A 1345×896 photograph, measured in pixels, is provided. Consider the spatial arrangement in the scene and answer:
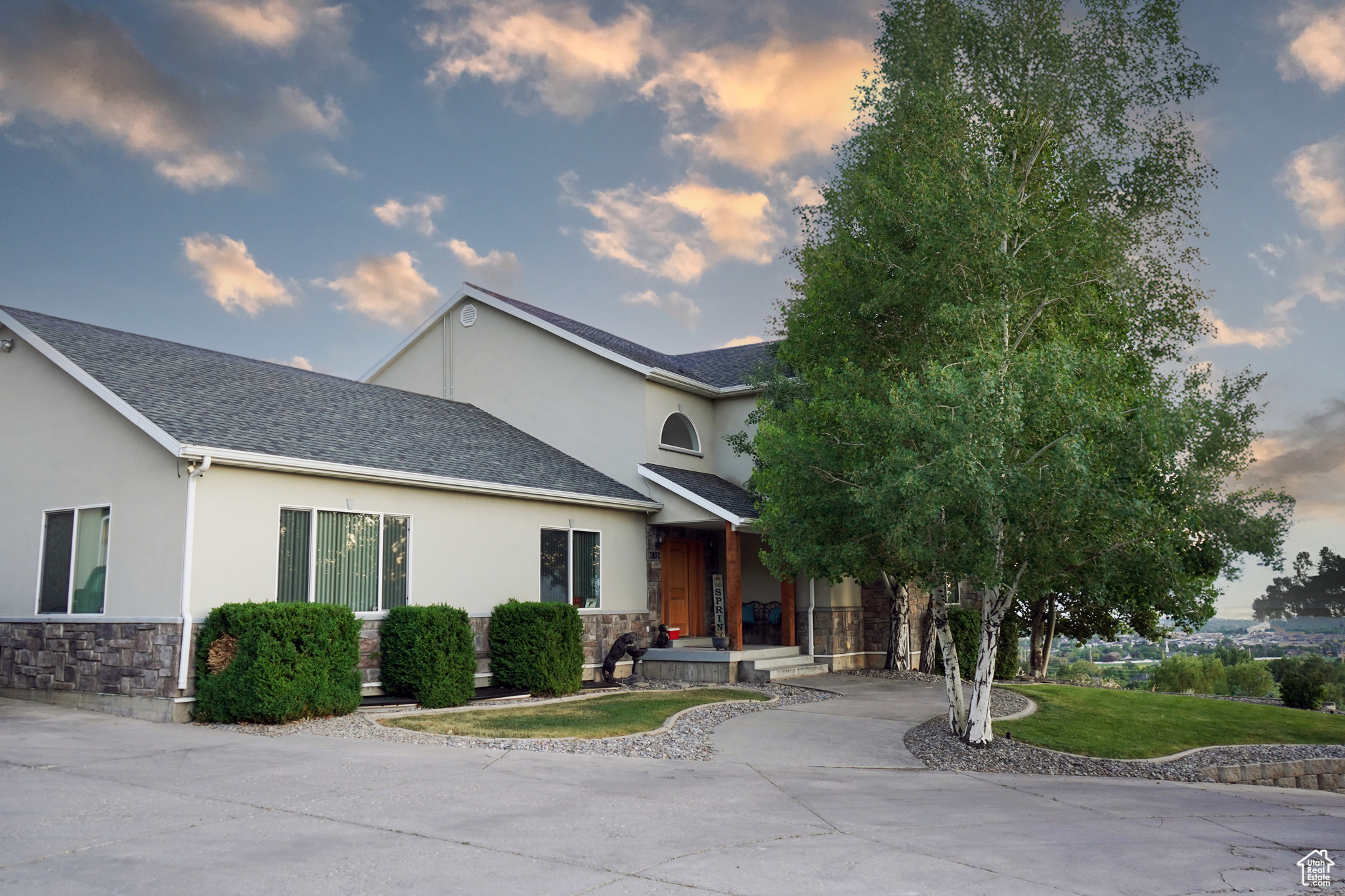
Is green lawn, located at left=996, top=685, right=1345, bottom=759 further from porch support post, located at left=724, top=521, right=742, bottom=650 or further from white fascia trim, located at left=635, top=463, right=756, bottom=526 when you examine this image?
white fascia trim, located at left=635, top=463, right=756, bottom=526

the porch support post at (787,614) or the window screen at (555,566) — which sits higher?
the window screen at (555,566)

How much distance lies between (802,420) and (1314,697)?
13.5 metres

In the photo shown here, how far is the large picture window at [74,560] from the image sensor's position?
457 inches

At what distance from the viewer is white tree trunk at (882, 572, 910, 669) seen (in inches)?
766

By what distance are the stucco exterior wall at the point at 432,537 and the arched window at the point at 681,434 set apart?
2.53 m

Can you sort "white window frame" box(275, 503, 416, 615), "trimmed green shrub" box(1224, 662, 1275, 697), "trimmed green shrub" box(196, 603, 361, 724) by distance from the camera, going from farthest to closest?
"trimmed green shrub" box(1224, 662, 1275, 697), "white window frame" box(275, 503, 416, 615), "trimmed green shrub" box(196, 603, 361, 724)

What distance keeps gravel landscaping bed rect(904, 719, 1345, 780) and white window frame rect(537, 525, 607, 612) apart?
672 cm

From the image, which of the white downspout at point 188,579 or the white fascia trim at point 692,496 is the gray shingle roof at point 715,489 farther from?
the white downspout at point 188,579

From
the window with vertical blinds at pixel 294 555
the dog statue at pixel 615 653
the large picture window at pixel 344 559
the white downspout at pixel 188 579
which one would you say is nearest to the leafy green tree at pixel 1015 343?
the dog statue at pixel 615 653

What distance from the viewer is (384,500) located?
1323 centimetres

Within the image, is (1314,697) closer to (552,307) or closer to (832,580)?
(832,580)

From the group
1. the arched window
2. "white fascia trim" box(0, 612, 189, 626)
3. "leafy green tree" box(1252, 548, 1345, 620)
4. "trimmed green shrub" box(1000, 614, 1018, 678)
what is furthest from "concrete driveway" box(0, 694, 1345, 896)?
"leafy green tree" box(1252, 548, 1345, 620)

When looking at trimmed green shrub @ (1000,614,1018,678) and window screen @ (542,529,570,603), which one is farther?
trimmed green shrub @ (1000,614,1018,678)
